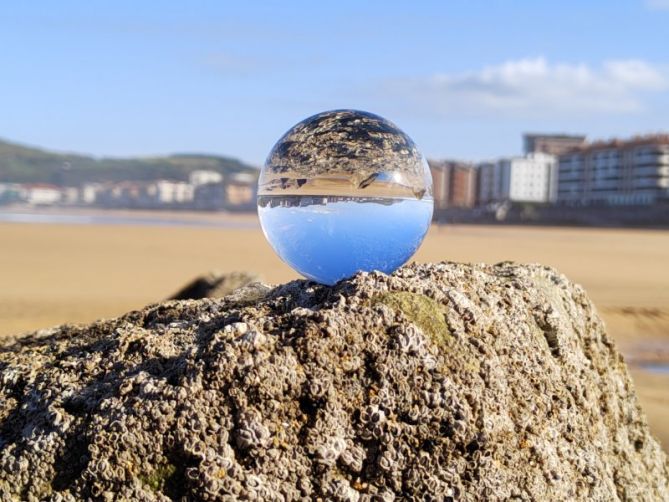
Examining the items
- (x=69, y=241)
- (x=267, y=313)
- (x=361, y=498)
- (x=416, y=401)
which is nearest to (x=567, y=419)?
(x=416, y=401)

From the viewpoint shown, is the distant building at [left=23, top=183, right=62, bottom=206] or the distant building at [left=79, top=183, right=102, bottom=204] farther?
the distant building at [left=79, top=183, right=102, bottom=204]

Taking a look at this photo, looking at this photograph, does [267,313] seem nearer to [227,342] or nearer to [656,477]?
[227,342]

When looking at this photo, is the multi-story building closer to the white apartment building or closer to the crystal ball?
the white apartment building

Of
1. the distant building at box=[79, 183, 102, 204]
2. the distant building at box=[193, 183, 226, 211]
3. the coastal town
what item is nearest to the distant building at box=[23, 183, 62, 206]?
the coastal town

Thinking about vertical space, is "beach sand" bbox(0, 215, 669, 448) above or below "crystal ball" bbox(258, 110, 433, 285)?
below

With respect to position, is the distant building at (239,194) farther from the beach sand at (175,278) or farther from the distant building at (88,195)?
the beach sand at (175,278)
